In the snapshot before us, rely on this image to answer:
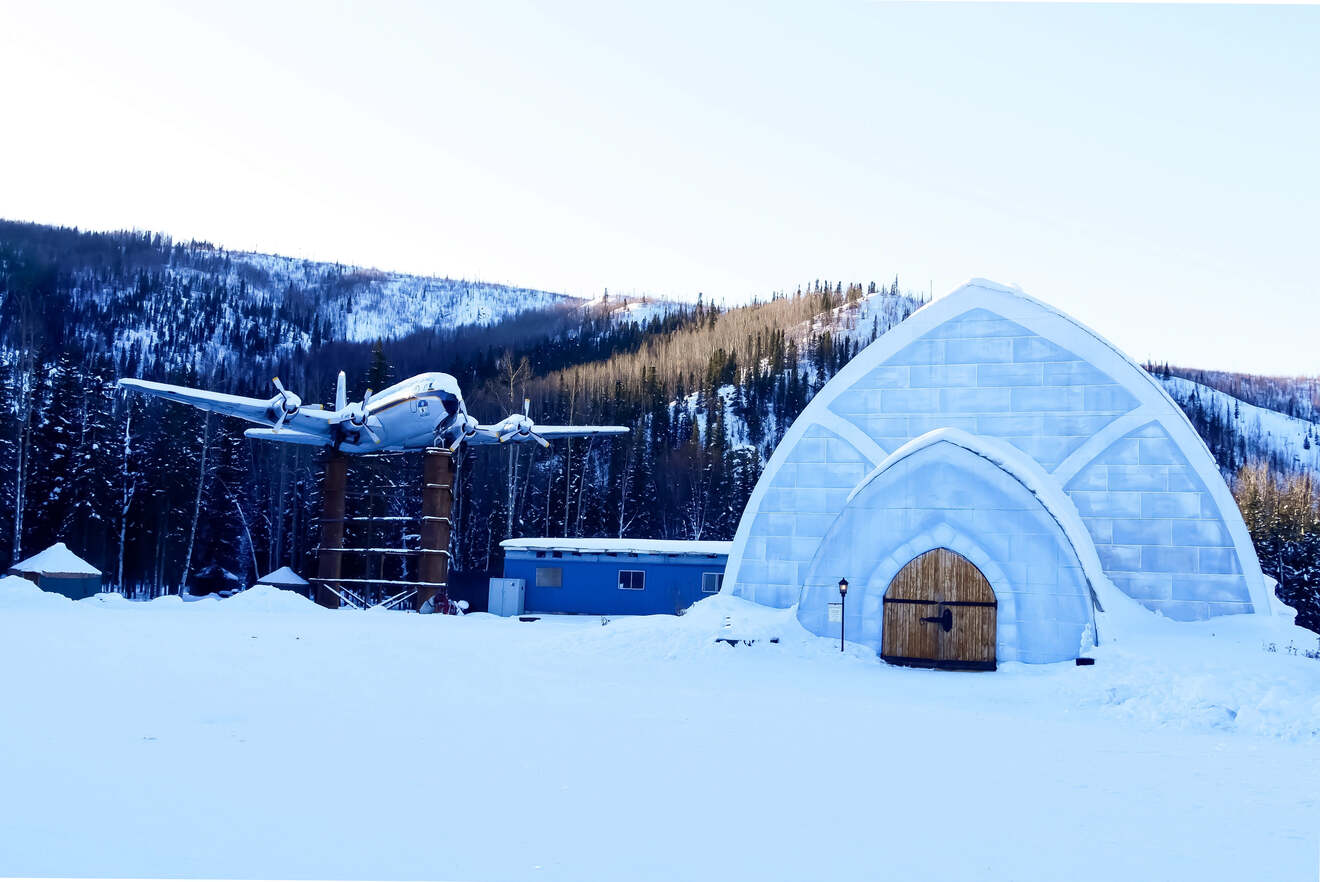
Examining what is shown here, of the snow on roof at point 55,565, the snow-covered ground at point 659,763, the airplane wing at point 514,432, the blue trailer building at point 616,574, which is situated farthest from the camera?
the snow on roof at point 55,565

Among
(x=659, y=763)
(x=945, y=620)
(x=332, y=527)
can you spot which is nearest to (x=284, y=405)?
(x=332, y=527)

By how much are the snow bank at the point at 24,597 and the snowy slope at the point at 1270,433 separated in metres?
176

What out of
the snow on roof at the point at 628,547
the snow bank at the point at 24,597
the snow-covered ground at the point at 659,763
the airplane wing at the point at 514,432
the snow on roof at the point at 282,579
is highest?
the airplane wing at the point at 514,432

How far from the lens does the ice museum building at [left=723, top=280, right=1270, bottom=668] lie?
20125 mm

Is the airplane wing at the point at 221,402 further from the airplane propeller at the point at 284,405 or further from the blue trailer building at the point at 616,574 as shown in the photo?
the blue trailer building at the point at 616,574

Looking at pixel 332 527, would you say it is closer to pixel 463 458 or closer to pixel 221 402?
pixel 221 402

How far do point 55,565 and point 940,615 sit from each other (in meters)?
41.1

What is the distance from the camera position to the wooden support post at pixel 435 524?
128 ft

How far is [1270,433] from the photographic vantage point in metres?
190

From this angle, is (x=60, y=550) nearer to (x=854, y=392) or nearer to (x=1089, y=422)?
(x=854, y=392)

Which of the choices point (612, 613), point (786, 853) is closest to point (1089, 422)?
point (786, 853)

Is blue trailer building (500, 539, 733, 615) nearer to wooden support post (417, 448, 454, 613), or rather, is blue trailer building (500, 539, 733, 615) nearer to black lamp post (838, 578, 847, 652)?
wooden support post (417, 448, 454, 613)

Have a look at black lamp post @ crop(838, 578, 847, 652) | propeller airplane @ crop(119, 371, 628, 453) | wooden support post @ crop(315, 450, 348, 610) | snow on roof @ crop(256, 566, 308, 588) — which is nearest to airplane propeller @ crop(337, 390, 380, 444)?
propeller airplane @ crop(119, 371, 628, 453)

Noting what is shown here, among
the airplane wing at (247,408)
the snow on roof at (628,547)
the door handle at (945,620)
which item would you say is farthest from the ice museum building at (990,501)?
the airplane wing at (247,408)
